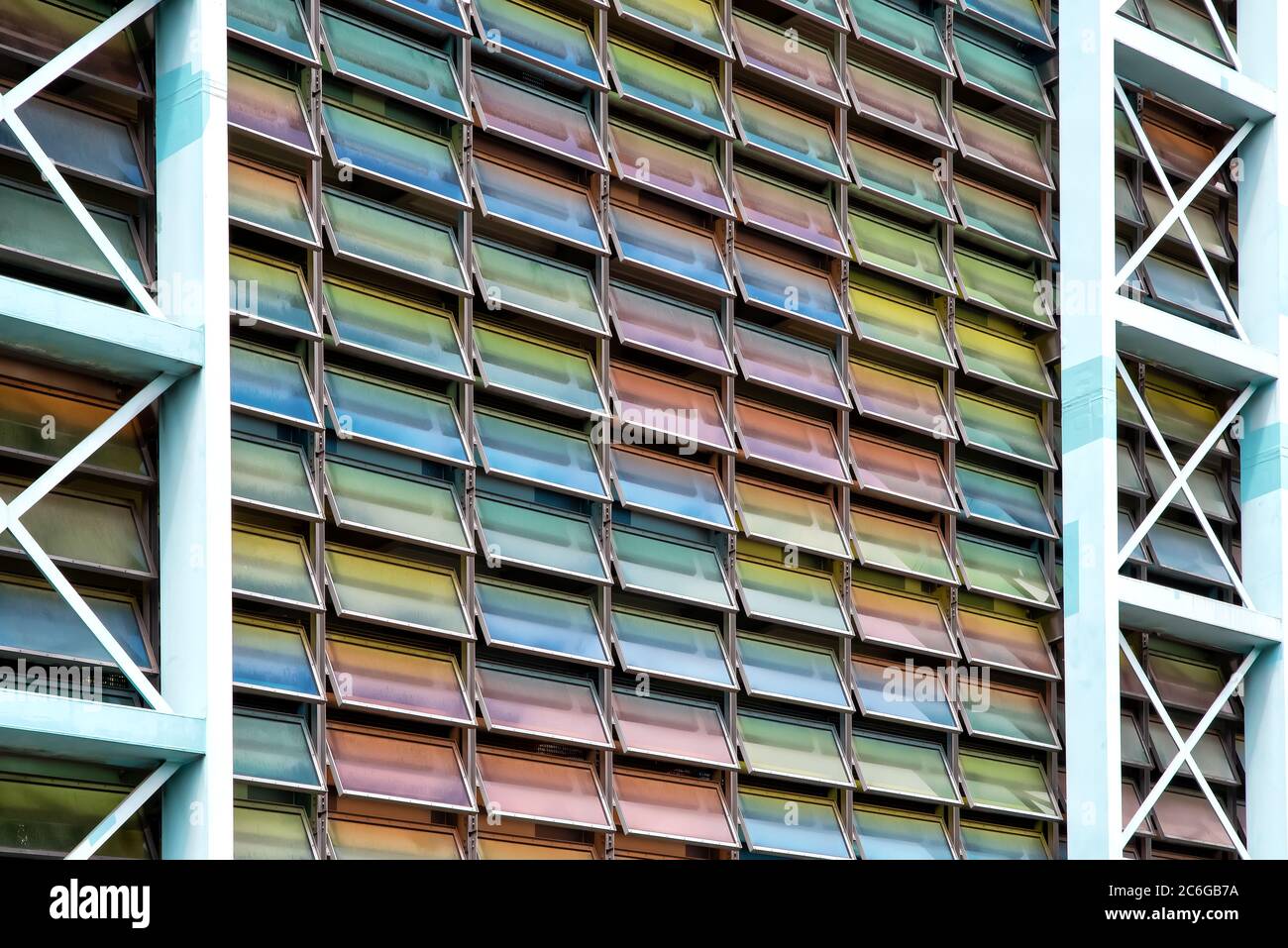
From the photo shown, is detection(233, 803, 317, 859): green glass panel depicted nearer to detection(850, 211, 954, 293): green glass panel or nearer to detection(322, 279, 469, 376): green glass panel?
detection(322, 279, 469, 376): green glass panel

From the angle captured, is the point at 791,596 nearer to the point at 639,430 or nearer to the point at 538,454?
the point at 639,430

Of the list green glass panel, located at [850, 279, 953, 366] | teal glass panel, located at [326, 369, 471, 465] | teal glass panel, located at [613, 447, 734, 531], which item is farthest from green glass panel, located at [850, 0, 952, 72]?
teal glass panel, located at [326, 369, 471, 465]

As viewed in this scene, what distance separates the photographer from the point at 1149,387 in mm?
15922

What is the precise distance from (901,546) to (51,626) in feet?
20.0

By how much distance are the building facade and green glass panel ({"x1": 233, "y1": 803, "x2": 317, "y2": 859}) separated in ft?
0.12

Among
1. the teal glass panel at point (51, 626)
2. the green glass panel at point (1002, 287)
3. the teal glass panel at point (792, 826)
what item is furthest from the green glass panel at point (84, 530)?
the green glass panel at point (1002, 287)

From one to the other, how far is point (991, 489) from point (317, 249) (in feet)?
18.5

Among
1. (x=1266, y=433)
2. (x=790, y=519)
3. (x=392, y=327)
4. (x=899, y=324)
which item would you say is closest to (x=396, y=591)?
(x=392, y=327)

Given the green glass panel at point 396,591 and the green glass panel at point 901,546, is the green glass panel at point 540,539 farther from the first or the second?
the green glass panel at point 901,546

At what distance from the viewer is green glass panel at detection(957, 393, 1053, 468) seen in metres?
14.6
